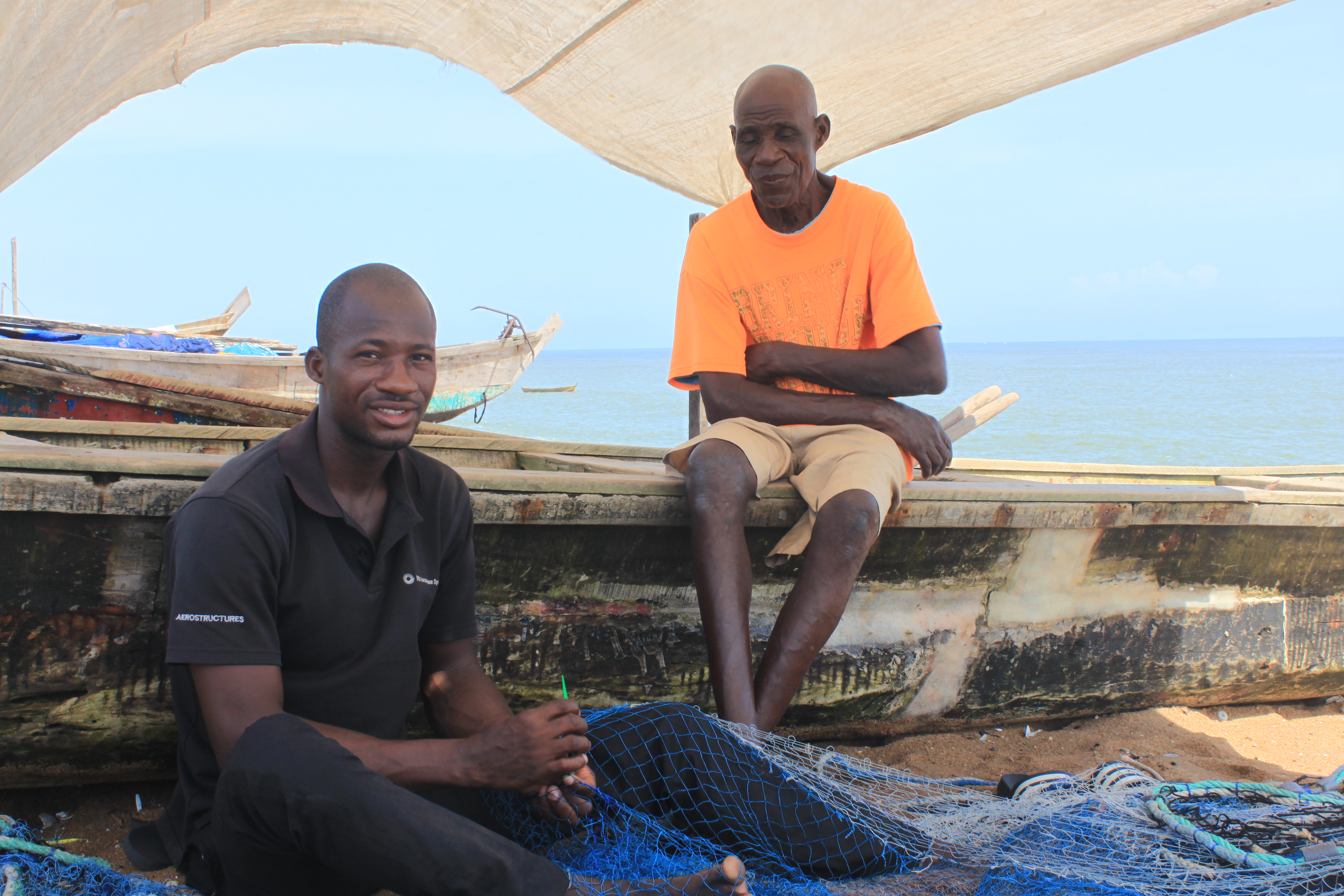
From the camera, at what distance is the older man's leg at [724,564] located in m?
2.08

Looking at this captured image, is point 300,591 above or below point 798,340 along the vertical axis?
below

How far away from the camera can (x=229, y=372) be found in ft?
32.1

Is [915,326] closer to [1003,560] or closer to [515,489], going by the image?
[1003,560]

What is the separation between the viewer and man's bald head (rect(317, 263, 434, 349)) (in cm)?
169

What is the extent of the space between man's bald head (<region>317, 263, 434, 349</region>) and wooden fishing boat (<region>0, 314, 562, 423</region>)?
280cm

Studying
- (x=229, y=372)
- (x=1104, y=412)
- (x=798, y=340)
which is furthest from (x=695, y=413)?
(x=1104, y=412)

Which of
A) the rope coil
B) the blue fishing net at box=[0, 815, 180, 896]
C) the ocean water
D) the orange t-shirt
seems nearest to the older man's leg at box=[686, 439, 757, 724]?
the orange t-shirt

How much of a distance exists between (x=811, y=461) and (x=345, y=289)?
140cm

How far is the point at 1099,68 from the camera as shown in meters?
4.16

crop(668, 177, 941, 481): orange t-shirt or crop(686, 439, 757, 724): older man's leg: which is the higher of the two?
crop(668, 177, 941, 481): orange t-shirt

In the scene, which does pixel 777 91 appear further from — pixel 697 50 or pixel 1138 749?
pixel 1138 749

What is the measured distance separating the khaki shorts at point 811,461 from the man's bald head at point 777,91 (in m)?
0.92

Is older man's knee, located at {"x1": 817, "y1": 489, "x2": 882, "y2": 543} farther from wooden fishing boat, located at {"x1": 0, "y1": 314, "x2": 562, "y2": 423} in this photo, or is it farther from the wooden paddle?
wooden fishing boat, located at {"x1": 0, "y1": 314, "x2": 562, "y2": 423}

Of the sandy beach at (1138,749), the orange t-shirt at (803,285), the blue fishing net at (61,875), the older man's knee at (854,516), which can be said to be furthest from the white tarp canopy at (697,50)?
the sandy beach at (1138,749)
